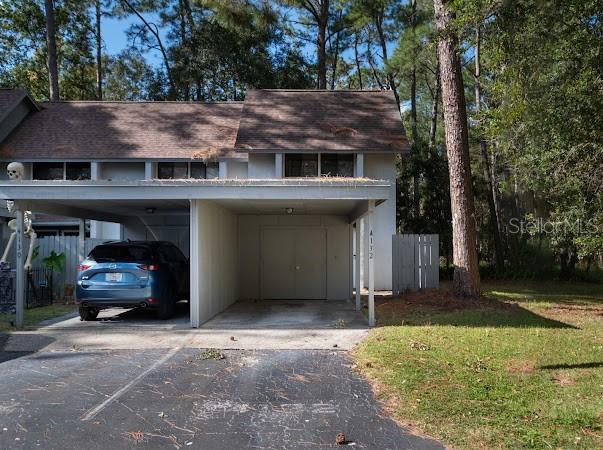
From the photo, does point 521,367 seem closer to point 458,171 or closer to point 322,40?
point 458,171

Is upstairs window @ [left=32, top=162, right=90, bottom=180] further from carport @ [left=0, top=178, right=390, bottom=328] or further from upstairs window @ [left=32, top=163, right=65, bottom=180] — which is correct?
carport @ [left=0, top=178, right=390, bottom=328]

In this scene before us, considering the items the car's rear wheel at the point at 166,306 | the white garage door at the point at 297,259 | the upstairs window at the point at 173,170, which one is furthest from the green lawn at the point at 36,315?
the upstairs window at the point at 173,170

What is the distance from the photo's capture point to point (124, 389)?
19.2 feet

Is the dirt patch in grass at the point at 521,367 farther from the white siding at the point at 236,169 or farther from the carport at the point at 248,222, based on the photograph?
the white siding at the point at 236,169

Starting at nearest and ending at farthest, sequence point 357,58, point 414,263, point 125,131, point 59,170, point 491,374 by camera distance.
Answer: point 491,374 < point 414,263 < point 59,170 < point 125,131 < point 357,58

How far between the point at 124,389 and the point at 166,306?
4.54 metres

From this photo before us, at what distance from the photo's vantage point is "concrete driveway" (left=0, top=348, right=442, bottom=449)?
447cm

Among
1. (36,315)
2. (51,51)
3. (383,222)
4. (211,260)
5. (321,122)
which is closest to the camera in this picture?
(211,260)

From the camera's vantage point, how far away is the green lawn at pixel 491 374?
4621 mm

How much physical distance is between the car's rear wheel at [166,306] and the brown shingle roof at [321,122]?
759 cm

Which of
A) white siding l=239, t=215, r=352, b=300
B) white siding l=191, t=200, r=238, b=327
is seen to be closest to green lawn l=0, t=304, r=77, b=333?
white siding l=191, t=200, r=238, b=327

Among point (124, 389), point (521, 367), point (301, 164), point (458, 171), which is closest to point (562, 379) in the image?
point (521, 367)

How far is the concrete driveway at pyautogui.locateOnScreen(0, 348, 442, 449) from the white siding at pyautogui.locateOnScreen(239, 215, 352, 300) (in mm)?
6750

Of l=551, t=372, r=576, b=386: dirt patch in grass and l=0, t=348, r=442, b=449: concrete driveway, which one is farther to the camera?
l=551, t=372, r=576, b=386: dirt patch in grass
